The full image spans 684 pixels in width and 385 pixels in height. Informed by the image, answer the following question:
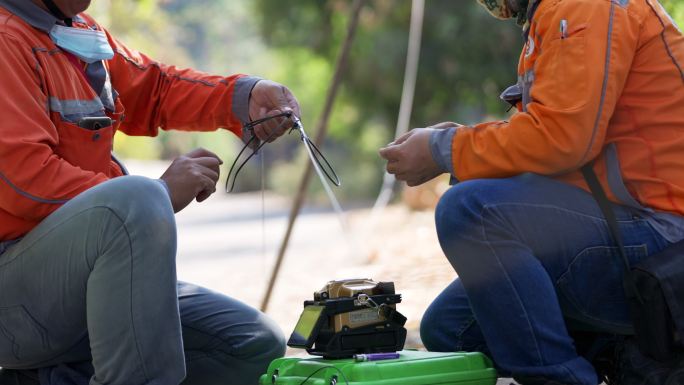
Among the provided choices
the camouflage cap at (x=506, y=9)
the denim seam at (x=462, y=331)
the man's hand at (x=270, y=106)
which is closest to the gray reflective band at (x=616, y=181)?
the camouflage cap at (x=506, y=9)

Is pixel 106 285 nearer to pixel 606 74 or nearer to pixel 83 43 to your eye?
pixel 83 43

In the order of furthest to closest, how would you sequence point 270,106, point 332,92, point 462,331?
1. point 332,92
2. point 270,106
3. point 462,331

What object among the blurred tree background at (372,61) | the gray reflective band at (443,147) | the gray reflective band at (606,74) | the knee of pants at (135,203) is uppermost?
the blurred tree background at (372,61)

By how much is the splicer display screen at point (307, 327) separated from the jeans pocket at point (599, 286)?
0.68m

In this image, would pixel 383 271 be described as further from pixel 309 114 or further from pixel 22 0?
pixel 309 114

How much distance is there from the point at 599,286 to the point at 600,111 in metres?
0.49

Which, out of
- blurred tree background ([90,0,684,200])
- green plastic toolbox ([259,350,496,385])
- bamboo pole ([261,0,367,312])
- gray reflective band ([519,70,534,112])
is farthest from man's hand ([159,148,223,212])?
blurred tree background ([90,0,684,200])

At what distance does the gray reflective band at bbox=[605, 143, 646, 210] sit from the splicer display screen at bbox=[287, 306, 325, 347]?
870 millimetres

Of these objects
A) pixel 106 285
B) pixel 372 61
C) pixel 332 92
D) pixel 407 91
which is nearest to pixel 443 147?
pixel 106 285

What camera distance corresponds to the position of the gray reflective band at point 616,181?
2.78 m

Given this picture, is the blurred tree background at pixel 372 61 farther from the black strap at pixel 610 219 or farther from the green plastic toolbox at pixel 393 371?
the black strap at pixel 610 219

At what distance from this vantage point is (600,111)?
8.83 feet

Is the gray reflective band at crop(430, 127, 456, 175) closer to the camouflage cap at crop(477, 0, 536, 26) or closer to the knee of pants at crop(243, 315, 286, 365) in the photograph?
the camouflage cap at crop(477, 0, 536, 26)

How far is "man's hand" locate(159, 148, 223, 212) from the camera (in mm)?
2910
